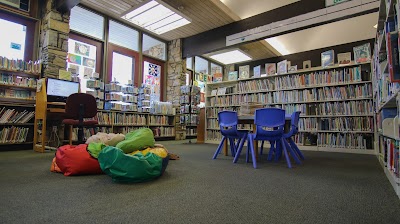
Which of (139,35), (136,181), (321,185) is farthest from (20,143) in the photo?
(321,185)

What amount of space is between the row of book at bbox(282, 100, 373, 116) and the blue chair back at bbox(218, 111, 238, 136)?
2.53m

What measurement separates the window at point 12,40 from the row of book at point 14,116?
3.94 feet

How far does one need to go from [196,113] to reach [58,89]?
332 centimetres

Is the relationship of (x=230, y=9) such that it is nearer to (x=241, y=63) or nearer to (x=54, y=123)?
(x=241, y=63)

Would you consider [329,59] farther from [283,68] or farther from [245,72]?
[245,72]

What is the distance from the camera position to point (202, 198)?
4.77 ft

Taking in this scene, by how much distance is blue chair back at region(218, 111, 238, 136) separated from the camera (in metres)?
3.12

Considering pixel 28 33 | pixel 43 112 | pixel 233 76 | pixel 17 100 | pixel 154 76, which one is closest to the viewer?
pixel 43 112

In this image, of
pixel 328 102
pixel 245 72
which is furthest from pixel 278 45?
pixel 328 102

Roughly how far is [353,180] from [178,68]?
6.13 metres

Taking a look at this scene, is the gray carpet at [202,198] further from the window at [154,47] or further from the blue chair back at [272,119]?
the window at [154,47]

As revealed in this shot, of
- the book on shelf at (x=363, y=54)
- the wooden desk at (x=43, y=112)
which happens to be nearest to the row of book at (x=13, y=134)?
the wooden desk at (x=43, y=112)

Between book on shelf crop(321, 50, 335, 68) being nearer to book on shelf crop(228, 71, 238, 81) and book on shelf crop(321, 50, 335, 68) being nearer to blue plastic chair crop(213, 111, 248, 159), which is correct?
book on shelf crop(228, 71, 238, 81)

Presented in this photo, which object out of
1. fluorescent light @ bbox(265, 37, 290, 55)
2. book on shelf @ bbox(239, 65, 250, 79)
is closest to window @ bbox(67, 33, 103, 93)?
book on shelf @ bbox(239, 65, 250, 79)
